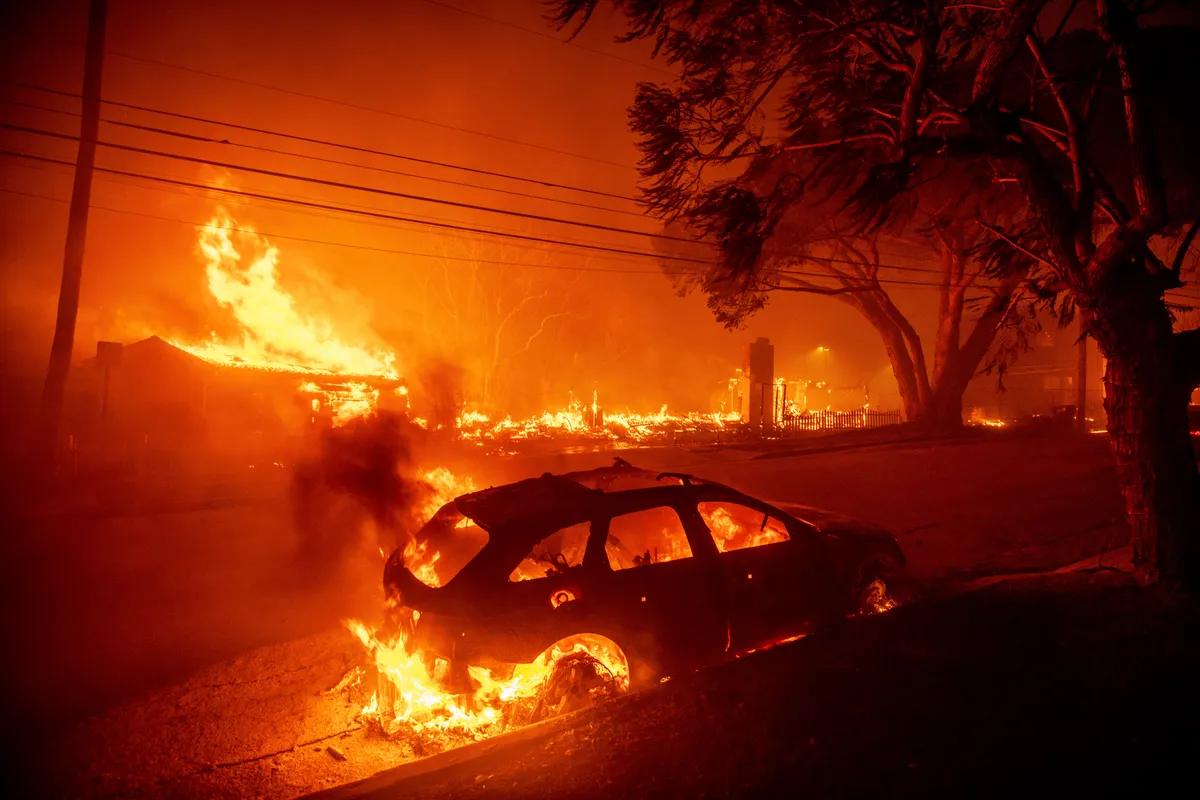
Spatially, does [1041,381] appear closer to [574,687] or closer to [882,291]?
[882,291]

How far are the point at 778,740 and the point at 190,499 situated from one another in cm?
1304

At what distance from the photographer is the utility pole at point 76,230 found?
502 inches

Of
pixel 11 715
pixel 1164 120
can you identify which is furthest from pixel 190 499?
pixel 1164 120

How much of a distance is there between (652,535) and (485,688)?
1.86 m

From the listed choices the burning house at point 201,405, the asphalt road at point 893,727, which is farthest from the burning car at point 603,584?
the burning house at point 201,405

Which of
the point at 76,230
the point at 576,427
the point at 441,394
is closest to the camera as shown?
the point at 76,230

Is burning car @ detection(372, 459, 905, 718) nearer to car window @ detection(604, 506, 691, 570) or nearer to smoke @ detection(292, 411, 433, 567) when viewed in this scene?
car window @ detection(604, 506, 691, 570)

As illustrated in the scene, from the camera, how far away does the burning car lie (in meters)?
3.90

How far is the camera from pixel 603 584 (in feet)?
13.8

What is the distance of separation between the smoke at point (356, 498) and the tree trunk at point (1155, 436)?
7.01 metres

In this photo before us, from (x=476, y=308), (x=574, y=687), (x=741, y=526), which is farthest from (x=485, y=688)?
(x=476, y=308)

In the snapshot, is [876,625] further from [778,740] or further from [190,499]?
[190,499]

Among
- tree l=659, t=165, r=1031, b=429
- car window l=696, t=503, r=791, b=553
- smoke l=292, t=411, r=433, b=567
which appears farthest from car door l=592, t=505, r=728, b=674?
tree l=659, t=165, r=1031, b=429

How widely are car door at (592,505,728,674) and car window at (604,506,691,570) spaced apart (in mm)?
299
